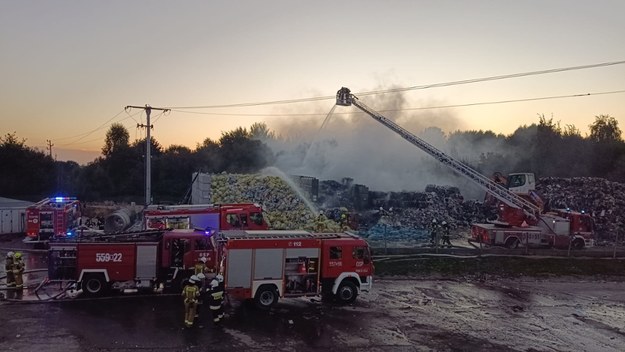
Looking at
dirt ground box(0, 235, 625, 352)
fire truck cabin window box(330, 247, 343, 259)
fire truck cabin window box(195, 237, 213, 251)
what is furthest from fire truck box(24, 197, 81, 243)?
fire truck cabin window box(330, 247, 343, 259)

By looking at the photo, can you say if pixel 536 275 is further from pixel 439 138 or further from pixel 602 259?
pixel 439 138

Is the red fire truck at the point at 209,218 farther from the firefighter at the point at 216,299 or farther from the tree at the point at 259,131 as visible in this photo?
the tree at the point at 259,131

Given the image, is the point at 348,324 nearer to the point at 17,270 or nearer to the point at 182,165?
the point at 17,270

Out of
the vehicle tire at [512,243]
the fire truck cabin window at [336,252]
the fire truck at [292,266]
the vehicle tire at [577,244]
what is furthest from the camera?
the vehicle tire at [577,244]

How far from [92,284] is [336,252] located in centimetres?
797

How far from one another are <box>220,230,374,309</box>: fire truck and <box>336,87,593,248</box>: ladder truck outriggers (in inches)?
537

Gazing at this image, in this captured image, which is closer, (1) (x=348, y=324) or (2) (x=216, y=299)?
(2) (x=216, y=299)

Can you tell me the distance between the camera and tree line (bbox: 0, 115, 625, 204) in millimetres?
55125

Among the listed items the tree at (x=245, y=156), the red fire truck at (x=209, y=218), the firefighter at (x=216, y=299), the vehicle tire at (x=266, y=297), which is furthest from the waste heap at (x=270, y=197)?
the tree at (x=245, y=156)

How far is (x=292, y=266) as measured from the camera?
15117 mm

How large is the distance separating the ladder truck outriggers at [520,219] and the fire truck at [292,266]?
13647mm

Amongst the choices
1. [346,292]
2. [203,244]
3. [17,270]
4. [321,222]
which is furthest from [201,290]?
[321,222]

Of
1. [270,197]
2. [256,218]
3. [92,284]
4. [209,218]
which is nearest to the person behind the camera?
[92,284]

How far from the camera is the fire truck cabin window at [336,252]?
611 inches
